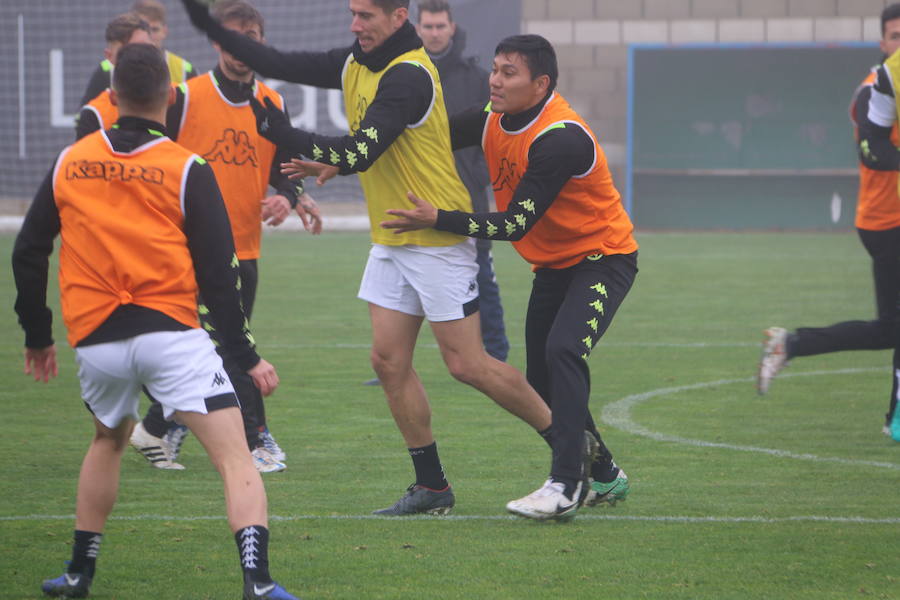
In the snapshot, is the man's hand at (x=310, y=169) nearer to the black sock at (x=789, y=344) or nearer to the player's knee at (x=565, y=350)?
the player's knee at (x=565, y=350)

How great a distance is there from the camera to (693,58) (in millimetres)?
27531

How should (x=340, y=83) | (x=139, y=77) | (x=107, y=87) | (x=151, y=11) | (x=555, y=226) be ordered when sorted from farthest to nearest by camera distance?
(x=151, y=11) < (x=107, y=87) < (x=340, y=83) < (x=555, y=226) < (x=139, y=77)

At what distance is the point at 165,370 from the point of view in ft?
14.0

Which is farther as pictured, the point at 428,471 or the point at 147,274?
the point at 428,471

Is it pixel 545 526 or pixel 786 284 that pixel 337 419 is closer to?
pixel 545 526

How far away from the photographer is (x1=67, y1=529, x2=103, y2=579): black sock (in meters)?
4.51

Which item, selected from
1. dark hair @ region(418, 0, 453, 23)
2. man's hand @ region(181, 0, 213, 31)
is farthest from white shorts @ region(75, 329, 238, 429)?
dark hair @ region(418, 0, 453, 23)

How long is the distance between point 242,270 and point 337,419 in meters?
1.62

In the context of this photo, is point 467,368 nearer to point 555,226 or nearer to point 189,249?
point 555,226

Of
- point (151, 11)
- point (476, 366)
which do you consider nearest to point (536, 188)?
point (476, 366)

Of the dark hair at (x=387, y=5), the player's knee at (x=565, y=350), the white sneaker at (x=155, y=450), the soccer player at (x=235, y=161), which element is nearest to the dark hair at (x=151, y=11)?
the soccer player at (x=235, y=161)

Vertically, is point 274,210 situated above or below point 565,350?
above

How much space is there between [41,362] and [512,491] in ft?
8.09

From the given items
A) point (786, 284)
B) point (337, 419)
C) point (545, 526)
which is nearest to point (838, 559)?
point (545, 526)
